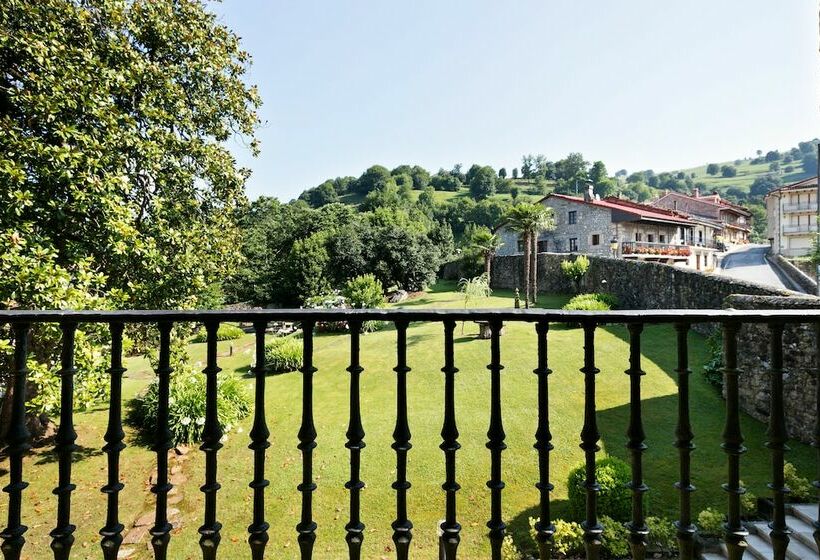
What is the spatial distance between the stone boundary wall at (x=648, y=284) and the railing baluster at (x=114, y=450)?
528 inches

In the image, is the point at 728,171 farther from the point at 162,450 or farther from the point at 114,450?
the point at 114,450

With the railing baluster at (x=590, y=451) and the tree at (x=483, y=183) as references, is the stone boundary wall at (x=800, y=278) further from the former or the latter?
the tree at (x=483, y=183)

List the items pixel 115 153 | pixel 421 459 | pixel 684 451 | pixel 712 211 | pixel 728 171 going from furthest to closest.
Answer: pixel 728 171, pixel 712 211, pixel 421 459, pixel 115 153, pixel 684 451

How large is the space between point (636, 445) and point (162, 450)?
1916mm

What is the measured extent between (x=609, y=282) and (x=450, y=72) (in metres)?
17.6

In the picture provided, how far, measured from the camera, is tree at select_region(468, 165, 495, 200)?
91.0 meters

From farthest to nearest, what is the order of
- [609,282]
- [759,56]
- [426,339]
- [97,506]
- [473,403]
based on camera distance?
[609,282], [426,339], [473,403], [97,506], [759,56]

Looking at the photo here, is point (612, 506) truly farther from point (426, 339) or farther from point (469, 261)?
point (469, 261)

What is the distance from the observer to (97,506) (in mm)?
7652

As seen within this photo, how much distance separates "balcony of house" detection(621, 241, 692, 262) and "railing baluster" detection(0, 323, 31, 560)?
122 feet

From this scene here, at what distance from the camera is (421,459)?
28.5 ft

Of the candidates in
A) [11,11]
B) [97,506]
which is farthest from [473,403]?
[11,11]

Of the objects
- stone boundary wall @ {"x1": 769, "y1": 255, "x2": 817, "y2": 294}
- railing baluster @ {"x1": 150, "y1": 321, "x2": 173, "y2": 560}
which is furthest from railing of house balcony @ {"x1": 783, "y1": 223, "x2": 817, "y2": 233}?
railing baluster @ {"x1": 150, "y1": 321, "x2": 173, "y2": 560}

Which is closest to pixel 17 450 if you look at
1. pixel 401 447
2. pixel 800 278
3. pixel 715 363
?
pixel 401 447
